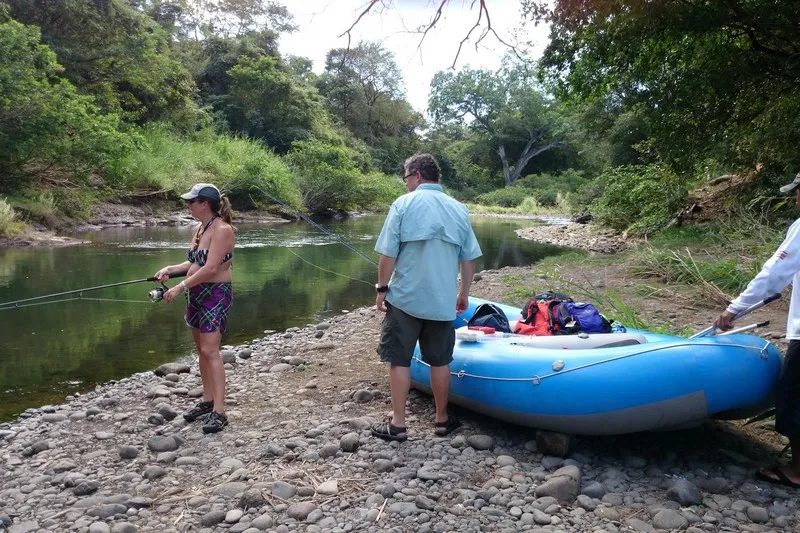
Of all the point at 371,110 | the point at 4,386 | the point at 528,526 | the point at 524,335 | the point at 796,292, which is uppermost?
the point at 371,110

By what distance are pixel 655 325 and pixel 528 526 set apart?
4268mm

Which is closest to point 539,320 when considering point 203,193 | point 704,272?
point 203,193

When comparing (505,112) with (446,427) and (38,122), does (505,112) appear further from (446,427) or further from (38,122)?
(446,427)

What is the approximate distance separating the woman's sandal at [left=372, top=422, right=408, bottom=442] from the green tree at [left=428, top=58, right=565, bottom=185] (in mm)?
45983

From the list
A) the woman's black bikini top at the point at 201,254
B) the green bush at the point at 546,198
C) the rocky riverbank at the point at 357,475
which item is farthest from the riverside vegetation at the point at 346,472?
the green bush at the point at 546,198

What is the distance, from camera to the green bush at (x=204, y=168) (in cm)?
2125

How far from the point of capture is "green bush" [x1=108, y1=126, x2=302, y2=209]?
21.2m

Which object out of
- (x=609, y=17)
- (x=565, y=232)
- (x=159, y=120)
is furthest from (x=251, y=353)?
(x=159, y=120)

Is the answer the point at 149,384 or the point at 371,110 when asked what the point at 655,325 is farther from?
the point at 371,110

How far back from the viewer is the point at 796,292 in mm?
2912

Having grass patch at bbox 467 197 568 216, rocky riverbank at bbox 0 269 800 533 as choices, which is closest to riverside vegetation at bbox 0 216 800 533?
rocky riverbank at bbox 0 269 800 533

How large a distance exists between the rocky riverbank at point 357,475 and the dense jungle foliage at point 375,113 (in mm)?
3494

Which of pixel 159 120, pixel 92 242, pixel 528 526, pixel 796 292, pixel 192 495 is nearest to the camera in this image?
pixel 528 526

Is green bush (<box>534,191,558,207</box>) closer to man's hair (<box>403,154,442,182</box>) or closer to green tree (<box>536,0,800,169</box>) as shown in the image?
green tree (<box>536,0,800,169</box>)
